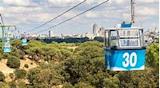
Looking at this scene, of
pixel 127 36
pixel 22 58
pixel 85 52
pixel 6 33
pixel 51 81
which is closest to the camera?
pixel 127 36

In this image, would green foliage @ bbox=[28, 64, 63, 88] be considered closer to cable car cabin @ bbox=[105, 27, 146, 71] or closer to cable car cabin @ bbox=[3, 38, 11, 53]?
cable car cabin @ bbox=[3, 38, 11, 53]

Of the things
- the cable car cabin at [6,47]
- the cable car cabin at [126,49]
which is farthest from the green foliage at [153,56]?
the cable car cabin at [126,49]

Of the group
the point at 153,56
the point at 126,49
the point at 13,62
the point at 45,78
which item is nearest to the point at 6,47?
the point at 45,78

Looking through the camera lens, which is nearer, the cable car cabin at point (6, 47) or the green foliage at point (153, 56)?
the cable car cabin at point (6, 47)

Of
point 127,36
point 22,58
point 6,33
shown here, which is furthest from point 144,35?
point 22,58

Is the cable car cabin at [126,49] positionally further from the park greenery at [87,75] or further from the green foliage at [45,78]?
the green foliage at [45,78]

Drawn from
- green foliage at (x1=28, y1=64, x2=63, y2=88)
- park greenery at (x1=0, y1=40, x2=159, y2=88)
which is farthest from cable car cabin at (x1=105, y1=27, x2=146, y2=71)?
green foliage at (x1=28, y1=64, x2=63, y2=88)

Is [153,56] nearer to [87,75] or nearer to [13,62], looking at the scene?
[87,75]

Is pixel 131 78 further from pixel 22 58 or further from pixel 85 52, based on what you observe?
pixel 22 58
